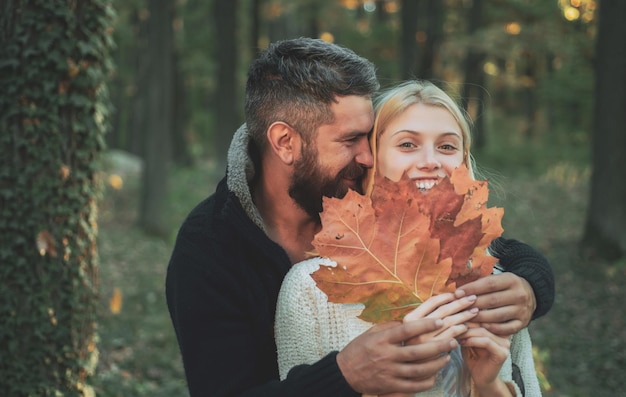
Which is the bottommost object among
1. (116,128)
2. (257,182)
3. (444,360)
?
(116,128)

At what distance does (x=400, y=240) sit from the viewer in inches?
67.8

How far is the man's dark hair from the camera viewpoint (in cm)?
255

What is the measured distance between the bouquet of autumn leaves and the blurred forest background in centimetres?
82

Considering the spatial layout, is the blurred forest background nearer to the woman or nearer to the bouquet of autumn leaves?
the woman

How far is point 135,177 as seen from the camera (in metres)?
18.7

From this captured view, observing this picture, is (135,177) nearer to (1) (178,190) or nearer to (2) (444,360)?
(1) (178,190)

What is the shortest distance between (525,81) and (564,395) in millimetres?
23423

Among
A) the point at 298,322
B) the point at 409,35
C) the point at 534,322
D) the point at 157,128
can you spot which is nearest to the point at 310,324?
the point at 298,322

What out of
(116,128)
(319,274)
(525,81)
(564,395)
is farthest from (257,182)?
(116,128)

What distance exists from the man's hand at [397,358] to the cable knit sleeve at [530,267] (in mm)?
689

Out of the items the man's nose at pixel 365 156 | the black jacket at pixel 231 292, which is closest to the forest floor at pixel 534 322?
the man's nose at pixel 365 156

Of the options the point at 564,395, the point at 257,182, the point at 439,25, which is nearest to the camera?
the point at 257,182

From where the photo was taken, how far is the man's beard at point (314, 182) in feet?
8.33

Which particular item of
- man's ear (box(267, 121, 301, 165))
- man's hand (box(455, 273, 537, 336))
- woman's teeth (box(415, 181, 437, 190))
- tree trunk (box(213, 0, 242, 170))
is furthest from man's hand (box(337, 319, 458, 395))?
tree trunk (box(213, 0, 242, 170))
